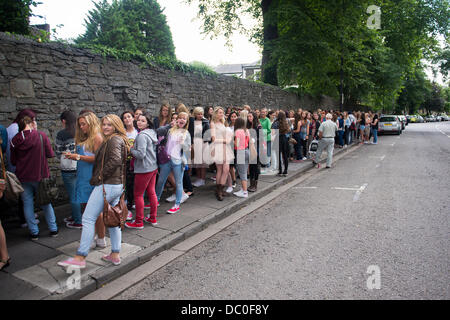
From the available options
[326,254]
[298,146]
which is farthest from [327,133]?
[326,254]

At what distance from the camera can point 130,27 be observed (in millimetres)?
45562

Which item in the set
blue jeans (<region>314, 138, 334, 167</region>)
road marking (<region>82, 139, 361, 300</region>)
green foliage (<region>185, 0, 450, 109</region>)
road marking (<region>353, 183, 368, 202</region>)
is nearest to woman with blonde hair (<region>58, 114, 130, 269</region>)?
road marking (<region>82, 139, 361, 300</region>)

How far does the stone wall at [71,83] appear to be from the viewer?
525cm

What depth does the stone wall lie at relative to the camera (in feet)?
17.2

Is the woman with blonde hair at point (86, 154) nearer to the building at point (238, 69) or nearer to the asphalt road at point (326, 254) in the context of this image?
the asphalt road at point (326, 254)

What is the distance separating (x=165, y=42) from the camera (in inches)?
1950

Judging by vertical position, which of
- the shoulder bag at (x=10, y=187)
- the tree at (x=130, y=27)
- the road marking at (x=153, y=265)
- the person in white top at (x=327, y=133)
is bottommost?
the road marking at (x=153, y=265)

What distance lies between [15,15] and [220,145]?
4703 mm

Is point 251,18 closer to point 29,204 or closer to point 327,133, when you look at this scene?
point 327,133

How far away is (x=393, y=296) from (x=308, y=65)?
15347mm

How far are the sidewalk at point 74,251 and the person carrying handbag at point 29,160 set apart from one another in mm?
433

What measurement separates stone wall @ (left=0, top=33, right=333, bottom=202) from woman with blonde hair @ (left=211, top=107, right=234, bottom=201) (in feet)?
7.95

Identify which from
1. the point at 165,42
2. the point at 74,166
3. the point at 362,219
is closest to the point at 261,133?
the point at 362,219

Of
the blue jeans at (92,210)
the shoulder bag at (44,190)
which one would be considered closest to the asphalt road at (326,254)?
the blue jeans at (92,210)
